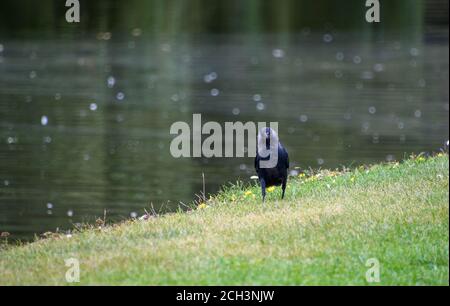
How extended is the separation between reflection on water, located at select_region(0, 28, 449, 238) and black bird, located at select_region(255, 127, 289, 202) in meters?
3.89

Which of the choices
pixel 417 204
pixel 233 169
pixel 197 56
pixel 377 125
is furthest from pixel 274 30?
pixel 417 204

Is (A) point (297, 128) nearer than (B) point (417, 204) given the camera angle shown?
No

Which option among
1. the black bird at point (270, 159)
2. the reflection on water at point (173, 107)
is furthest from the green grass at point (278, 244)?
the reflection on water at point (173, 107)

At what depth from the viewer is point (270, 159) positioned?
36.8 ft

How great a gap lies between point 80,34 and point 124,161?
83.0 feet

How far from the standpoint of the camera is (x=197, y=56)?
4359 cm

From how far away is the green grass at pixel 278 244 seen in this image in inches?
326

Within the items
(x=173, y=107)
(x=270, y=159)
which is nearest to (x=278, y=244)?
(x=270, y=159)

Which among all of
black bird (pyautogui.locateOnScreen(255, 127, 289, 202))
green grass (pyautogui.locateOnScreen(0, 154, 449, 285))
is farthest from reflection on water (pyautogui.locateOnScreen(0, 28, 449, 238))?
green grass (pyautogui.locateOnScreen(0, 154, 449, 285))

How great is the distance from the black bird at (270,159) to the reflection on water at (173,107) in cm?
389

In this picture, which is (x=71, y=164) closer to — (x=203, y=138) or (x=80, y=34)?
(x=203, y=138)

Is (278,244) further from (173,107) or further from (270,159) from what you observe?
A: (173,107)

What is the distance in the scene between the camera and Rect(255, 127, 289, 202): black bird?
36.8 ft

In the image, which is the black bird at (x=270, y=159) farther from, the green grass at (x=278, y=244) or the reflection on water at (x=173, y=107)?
the reflection on water at (x=173, y=107)
